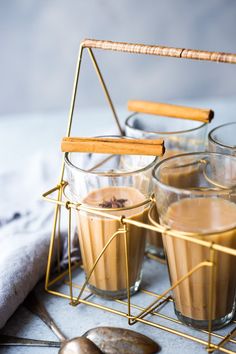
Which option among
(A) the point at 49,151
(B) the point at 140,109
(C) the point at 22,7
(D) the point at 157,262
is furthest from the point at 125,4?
(D) the point at 157,262

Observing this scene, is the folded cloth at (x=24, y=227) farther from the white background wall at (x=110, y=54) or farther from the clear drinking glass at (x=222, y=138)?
the white background wall at (x=110, y=54)

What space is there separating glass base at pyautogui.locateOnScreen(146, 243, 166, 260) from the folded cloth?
0.56ft

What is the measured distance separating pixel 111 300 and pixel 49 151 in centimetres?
51

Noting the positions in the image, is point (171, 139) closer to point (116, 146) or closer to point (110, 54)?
point (116, 146)

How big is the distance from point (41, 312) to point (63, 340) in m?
0.08

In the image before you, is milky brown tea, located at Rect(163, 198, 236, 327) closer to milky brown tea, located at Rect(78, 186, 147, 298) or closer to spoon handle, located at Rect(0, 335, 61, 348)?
milky brown tea, located at Rect(78, 186, 147, 298)

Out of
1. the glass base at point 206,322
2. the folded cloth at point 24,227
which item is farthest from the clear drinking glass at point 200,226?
the folded cloth at point 24,227

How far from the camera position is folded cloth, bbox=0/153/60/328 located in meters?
0.89

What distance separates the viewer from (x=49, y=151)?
4.39 feet

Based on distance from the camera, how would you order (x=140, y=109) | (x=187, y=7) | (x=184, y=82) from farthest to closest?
(x=184, y=82) → (x=187, y=7) → (x=140, y=109)

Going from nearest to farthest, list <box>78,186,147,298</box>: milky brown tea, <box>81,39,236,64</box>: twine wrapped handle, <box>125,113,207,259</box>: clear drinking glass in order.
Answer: <box>81,39,236,64</box>: twine wrapped handle
<box>78,186,147,298</box>: milky brown tea
<box>125,113,207,259</box>: clear drinking glass

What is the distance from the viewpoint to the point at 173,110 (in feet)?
3.16

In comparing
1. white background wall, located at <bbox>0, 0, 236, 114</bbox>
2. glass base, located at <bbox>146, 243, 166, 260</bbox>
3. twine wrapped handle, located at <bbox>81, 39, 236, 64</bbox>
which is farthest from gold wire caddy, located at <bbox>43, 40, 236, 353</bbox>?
white background wall, located at <bbox>0, 0, 236, 114</bbox>

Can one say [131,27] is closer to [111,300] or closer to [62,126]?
[62,126]
